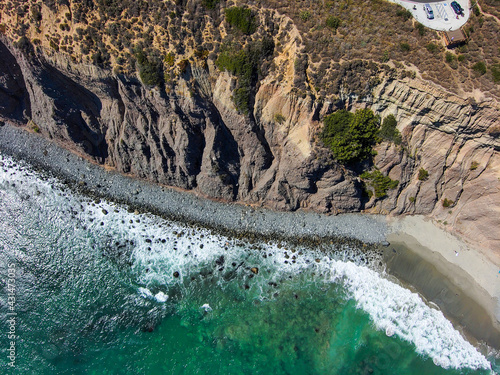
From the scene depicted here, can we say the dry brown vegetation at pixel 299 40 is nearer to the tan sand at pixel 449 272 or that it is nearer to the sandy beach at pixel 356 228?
the sandy beach at pixel 356 228

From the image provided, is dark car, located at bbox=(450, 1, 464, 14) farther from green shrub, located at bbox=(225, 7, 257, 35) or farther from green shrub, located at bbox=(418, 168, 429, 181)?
green shrub, located at bbox=(225, 7, 257, 35)

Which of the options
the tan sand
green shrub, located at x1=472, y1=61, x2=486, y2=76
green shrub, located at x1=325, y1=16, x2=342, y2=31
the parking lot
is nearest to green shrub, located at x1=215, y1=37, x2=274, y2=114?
green shrub, located at x1=325, y1=16, x2=342, y2=31

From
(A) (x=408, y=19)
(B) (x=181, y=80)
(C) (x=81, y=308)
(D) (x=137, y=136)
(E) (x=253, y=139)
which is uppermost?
(A) (x=408, y=19)

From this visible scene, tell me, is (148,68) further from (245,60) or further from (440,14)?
(440,14)

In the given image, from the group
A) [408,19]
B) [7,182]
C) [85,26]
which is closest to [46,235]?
[7,182]

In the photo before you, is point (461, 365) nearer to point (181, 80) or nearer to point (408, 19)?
point (408, 19)

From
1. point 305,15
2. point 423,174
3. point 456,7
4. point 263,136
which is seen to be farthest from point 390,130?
point 305,15
